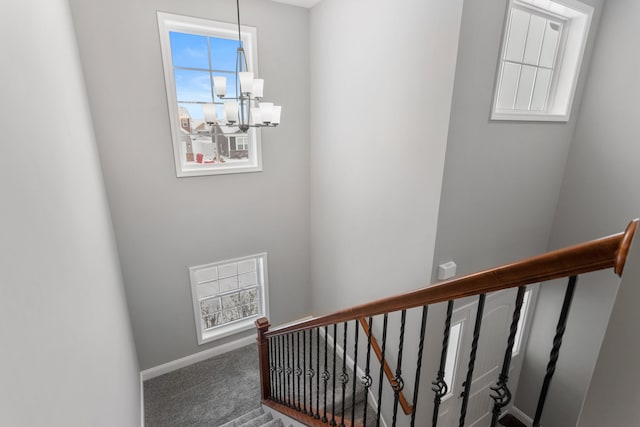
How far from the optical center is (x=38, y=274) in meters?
1.10

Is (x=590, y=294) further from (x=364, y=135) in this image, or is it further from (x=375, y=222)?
(x=364, y=135)

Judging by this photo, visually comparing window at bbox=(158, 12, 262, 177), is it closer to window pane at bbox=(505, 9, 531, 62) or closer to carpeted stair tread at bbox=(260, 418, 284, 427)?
window pane at bbox=(505, 9, 531, 62)

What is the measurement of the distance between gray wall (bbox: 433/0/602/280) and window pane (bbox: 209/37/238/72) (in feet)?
9.27

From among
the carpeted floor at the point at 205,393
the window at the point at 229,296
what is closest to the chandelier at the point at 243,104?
the window at the point at 229,296

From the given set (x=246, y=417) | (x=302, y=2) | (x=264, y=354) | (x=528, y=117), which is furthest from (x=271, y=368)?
(x=302, y=2)

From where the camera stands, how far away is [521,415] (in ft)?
13.7

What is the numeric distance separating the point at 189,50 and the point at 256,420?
4.33 meters

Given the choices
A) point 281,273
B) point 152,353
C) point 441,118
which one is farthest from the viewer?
point 281,273

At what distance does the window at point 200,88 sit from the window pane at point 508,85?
2.84m

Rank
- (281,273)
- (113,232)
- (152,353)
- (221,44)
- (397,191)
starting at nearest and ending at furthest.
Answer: (397,191) → (113,232) → (221,44) → (152,353) → (281,273)

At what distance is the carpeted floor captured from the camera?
3.50 metres

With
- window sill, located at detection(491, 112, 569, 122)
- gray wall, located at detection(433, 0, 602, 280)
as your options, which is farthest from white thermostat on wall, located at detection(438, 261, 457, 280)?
window sill, located at detection(491, 112, 569, 122)

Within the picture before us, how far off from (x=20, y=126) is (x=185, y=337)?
12.4 ft

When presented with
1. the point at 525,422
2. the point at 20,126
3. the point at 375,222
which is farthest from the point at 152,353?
the point at 525,422
